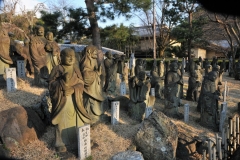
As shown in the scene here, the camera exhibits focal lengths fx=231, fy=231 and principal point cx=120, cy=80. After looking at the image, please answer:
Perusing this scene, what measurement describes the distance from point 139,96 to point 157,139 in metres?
1.74

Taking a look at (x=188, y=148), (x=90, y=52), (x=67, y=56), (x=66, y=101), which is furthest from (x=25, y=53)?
(x=188, y=148)

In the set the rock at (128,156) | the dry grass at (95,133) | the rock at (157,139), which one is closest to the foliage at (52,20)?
the dry grass at (95,133)

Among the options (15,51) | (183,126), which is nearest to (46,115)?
(183,126)

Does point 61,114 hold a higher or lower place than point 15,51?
lower

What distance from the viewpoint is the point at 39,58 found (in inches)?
298

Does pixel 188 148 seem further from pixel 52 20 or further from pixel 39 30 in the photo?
pixel 52 20

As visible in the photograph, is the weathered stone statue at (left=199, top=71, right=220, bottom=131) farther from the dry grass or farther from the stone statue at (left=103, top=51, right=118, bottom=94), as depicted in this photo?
the stone statue at (left=103, top=51, right=118, bottom=94)

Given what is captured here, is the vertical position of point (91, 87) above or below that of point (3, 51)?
below

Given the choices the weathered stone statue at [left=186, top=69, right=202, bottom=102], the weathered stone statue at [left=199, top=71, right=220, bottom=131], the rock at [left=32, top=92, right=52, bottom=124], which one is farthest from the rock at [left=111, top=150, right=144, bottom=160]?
the weathered stone statue at [left=186, top=69, right=202, bottom=102]

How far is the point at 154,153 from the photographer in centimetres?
502

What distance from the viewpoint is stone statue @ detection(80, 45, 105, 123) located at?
5.34 meters

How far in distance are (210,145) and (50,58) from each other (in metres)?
5.08

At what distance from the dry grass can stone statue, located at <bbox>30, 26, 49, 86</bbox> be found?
32 centimetres

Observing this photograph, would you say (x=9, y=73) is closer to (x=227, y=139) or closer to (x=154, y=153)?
(x=154, y=153)
